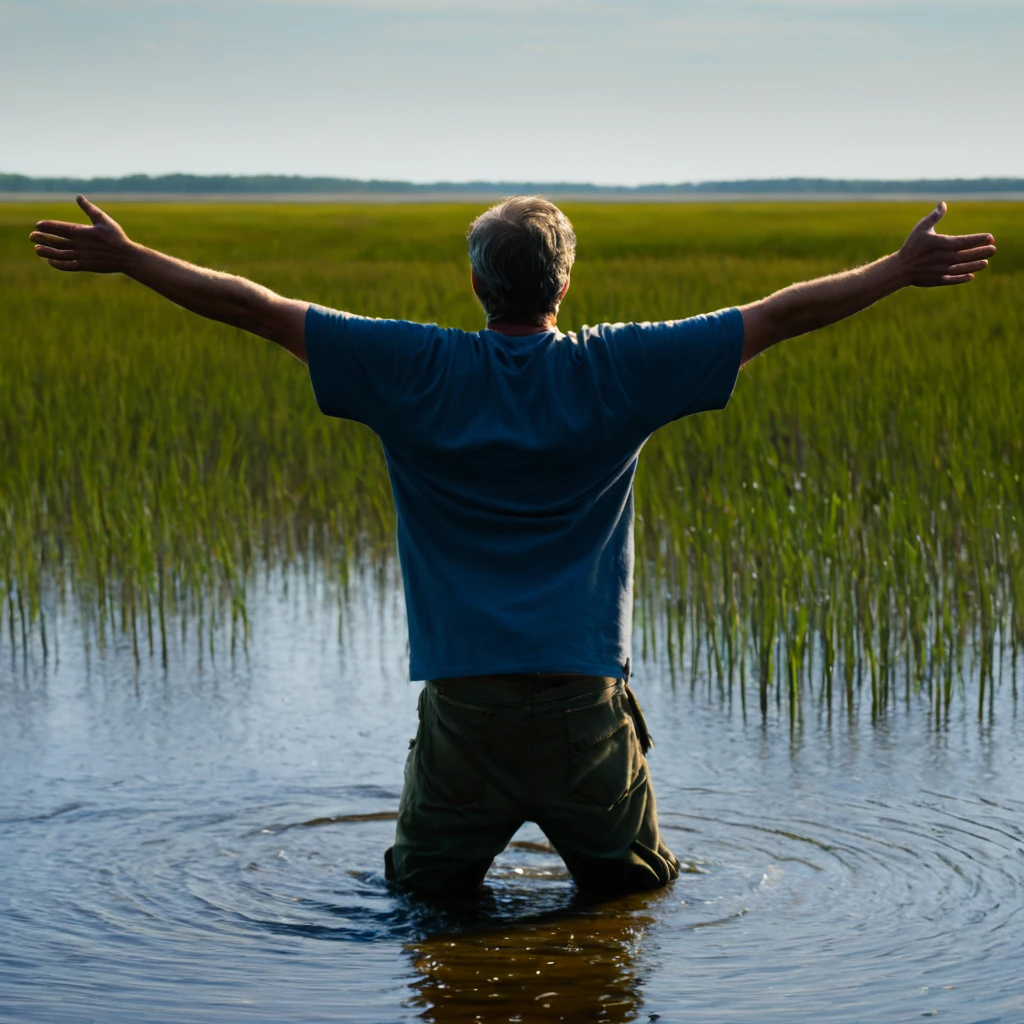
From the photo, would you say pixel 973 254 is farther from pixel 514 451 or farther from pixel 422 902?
pixel 422 902

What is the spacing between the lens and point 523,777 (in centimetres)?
300

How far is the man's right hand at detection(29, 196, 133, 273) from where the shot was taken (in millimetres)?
2867

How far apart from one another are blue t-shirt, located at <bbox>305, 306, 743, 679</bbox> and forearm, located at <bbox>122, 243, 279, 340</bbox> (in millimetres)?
105

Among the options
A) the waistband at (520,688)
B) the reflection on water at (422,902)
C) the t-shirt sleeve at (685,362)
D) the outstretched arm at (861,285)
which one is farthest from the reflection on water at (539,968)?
the outstretched arm at (861,285)

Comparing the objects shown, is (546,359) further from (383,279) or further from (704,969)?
(383,279)

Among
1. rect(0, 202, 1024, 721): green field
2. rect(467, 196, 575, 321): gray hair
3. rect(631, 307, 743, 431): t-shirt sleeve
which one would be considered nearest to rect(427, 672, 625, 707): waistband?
rect(631, 307, 743, 431): t-shirt sleeve

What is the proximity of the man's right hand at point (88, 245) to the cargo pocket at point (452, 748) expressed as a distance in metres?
0.95

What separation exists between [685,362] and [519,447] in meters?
0.32

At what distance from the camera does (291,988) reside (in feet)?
9.86

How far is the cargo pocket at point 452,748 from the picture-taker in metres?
2.96

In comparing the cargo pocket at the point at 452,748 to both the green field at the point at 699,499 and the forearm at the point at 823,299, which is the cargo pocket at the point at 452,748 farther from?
the green field at the point at 699,499

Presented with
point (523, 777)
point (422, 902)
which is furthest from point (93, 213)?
point (422, 902)

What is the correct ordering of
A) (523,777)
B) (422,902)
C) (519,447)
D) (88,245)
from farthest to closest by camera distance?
(422,902) → (523,777) → (88,245) → (519,447)

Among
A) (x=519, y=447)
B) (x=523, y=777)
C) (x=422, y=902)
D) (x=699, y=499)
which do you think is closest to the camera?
(x=519, y=447)
